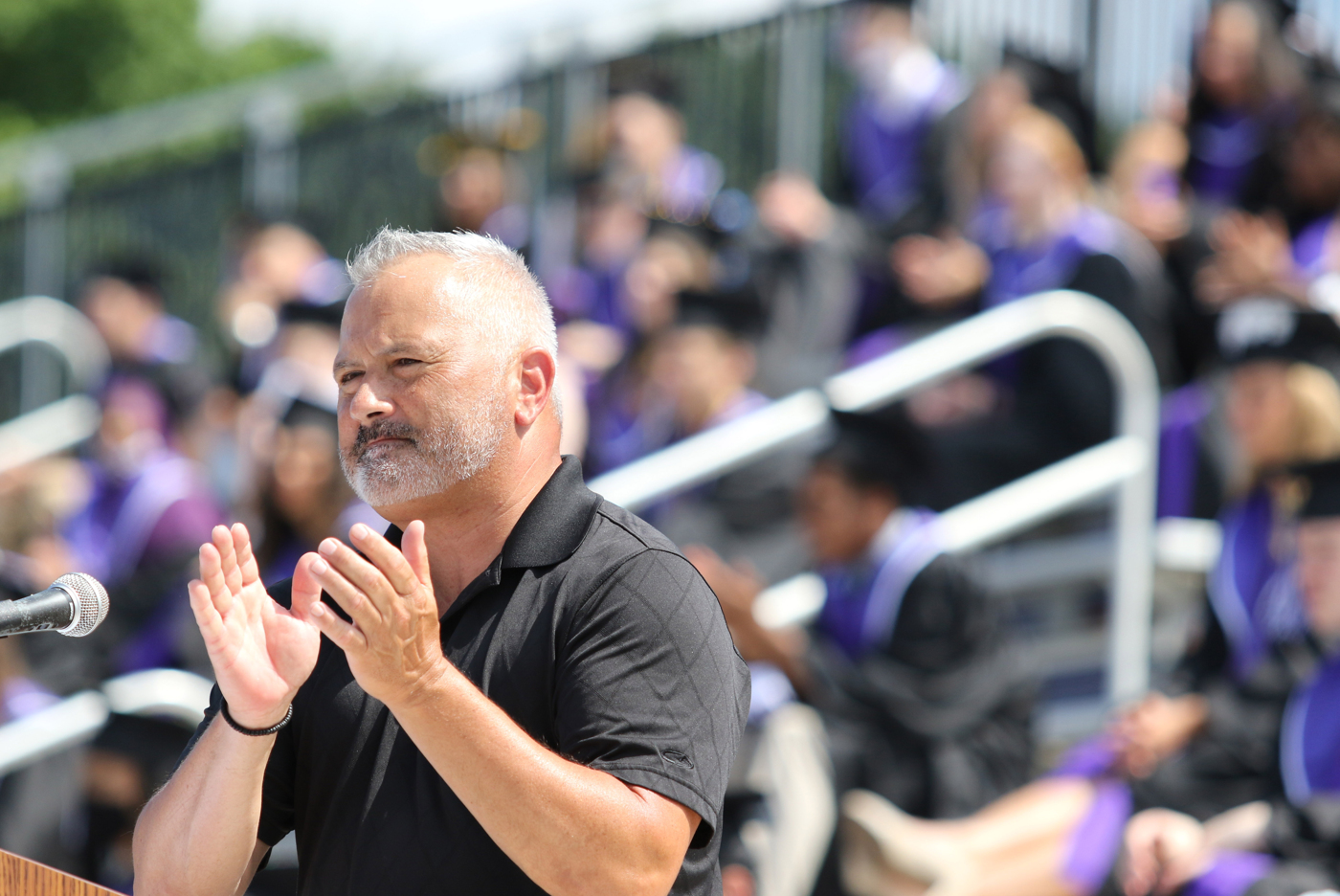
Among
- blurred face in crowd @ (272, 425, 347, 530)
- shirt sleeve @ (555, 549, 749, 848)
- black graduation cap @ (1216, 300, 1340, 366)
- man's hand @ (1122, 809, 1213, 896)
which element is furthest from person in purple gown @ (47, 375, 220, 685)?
shirt sleeve @ (555, 549, 749, 848)

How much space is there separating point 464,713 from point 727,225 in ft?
21.9

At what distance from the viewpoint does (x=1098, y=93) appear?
809 centimetres

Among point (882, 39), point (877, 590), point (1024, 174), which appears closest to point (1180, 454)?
point (1024, 174)

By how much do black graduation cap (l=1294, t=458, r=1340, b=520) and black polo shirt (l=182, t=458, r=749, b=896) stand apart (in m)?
2.68

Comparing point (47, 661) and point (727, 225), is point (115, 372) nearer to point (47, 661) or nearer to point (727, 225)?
point (47, 661)

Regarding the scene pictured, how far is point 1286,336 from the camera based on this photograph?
489cm

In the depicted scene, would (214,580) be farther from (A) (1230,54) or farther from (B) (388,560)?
(A) (1230,54)

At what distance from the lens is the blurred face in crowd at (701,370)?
19.7ft

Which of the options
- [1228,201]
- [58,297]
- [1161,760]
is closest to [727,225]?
[1228,201]

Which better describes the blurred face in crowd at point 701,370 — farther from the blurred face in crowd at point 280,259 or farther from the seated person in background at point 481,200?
the blurred face in crowd at point 280,259

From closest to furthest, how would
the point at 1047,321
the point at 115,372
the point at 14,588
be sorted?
the point at 1047,321 < the point at 14,588 < the point at 115,372

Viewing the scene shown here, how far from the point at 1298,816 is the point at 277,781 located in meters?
2.79

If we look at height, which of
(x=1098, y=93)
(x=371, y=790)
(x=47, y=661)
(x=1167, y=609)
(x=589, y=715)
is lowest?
(x=47, y=661)

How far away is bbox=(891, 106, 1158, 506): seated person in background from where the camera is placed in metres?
5.94
